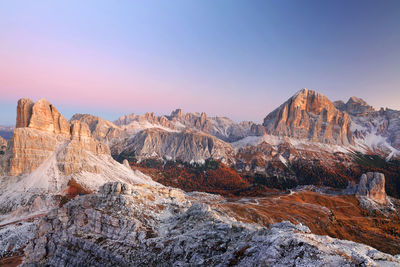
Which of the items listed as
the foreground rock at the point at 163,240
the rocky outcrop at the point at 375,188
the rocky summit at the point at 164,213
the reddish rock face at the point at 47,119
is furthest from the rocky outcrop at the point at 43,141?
the rocky outcrop at the point at 375,188

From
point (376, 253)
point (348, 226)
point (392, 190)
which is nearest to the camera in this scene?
point (376, 253)

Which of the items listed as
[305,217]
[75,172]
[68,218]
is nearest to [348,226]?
[305,217]

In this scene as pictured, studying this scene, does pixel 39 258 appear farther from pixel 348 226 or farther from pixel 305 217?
pixel 348 226

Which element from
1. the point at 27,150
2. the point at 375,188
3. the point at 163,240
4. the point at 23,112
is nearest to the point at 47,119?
the point at 23,112

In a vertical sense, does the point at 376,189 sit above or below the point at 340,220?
above

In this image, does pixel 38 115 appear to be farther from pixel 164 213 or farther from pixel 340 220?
pixel 340 220

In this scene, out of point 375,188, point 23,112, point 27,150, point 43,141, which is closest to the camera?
point 27,150

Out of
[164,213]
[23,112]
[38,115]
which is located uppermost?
[23,112]

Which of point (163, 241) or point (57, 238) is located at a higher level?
point (163, 241)

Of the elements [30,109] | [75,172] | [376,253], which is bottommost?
[75,172]
